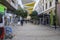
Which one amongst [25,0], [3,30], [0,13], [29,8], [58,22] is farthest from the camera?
[25,0]

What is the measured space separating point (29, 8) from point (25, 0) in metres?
19.6

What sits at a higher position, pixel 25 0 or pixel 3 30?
pixel 25 0

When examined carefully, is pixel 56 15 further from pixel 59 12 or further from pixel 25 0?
pixel 25 0

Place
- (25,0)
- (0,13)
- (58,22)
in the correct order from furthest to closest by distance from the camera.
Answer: (25,0) → (58,22) → (0,13)

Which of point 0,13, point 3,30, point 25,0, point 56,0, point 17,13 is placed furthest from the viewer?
point 25,0

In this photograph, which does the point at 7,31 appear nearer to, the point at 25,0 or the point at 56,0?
the point at 56,0

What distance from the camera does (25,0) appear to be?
164125 mm

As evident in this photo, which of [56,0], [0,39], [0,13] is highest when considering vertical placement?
[56,0]

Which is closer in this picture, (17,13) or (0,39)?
(0,39)

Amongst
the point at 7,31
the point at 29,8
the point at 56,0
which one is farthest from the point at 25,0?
the point at 7,31

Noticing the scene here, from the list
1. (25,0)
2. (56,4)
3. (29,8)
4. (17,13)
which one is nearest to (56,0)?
(56,4)

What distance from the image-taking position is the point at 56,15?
40.7 meters

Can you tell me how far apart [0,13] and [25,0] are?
500ft

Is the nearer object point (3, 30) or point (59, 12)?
point (3, 30)
